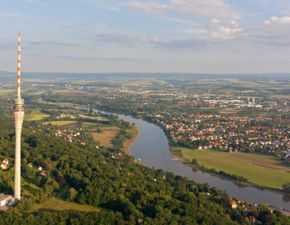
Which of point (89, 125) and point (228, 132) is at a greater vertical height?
point (228, 132)

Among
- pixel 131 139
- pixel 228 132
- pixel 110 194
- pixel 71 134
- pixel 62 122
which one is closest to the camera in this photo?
pixel 110 194

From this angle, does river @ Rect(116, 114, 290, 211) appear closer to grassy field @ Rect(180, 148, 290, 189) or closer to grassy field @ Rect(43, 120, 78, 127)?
grassy field @ Rect(180, 148, 290, 189)

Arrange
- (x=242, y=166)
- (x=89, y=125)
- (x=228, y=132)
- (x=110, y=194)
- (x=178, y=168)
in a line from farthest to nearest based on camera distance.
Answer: (x=89, y=125), (x=228, y=132), (x=242, y=166), (x=178, y=168), (x=110, y=194)

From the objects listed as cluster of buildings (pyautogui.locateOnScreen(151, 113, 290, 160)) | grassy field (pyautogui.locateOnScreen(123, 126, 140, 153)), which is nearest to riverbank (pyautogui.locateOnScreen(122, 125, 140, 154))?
grassy field (pyautogui.locateOnScreen(123, 126, 140, 153))

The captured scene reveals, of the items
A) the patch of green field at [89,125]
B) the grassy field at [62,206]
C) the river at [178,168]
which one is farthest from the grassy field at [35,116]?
the grassy field at [62,206]

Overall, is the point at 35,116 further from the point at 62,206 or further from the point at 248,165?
the point at 62,206

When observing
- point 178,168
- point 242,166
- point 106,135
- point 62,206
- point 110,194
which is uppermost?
point 110,194

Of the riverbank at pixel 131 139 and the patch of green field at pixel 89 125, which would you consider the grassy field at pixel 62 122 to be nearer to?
the patch of green field at pixel 89 125

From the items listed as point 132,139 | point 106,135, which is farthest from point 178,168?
point 106,135
